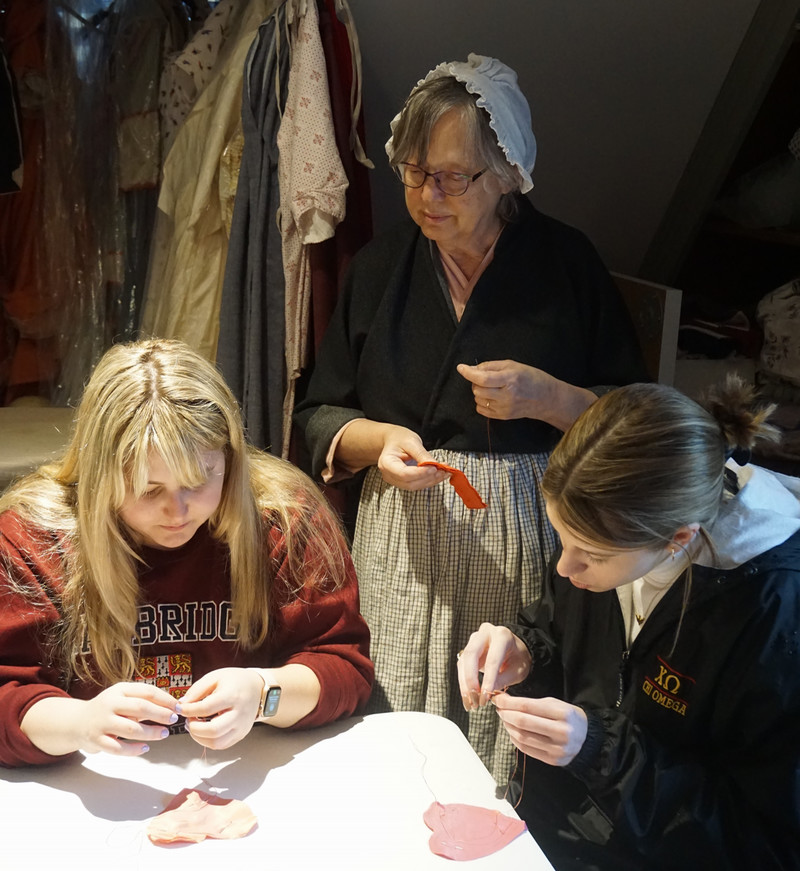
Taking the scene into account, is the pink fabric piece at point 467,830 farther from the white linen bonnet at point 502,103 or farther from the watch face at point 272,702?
the white linen bonnet at point 502,103

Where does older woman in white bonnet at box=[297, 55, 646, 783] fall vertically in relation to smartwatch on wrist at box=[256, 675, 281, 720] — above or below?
above

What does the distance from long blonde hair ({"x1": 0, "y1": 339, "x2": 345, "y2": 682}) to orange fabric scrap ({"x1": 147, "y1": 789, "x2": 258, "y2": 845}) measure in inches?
10.1

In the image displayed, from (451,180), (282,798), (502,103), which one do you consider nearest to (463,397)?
(451,180)

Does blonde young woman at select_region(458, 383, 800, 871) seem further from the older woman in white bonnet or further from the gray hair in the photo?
the gray hair

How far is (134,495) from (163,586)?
18cm

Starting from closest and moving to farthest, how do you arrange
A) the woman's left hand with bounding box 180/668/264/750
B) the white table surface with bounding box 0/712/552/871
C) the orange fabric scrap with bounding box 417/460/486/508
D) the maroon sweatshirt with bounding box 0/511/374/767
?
the white table surface with bounding box 0/712/552/871 → the woman's left hand with bounding box 180/668/264/750 → the maroon sweatshirt with bounding box 0/511/374/767 → the orange fabric scrap with bounding box 417/460/486/508

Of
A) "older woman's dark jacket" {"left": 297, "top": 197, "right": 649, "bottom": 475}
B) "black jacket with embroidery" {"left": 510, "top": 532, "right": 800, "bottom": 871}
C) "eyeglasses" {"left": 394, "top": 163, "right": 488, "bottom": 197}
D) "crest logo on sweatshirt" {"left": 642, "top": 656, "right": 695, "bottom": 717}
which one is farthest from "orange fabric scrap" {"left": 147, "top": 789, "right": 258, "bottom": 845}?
"eyeglasses" {"left": 394, "top": 163, "right": 488, "bottom": 197}

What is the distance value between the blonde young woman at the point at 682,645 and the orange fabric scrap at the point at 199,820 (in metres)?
0.34

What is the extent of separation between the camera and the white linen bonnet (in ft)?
5.23

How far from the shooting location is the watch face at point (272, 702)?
131 centimetres

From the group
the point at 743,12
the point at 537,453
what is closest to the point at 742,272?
the point at 743,12

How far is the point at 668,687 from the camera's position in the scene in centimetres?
134

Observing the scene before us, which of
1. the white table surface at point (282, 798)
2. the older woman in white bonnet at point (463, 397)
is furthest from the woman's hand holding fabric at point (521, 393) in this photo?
the white table surface at point (282, 798)

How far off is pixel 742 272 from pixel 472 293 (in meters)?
1.40
